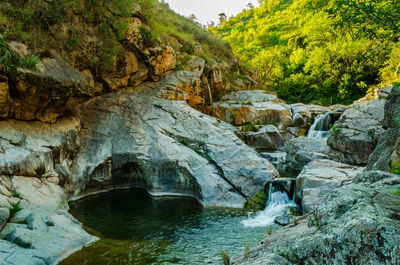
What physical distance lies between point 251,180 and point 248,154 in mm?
1802

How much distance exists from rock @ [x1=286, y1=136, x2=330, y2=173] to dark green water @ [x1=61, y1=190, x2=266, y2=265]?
359 inches

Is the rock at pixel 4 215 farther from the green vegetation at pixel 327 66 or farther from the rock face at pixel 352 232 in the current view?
the green vegetation at pixel 327 66

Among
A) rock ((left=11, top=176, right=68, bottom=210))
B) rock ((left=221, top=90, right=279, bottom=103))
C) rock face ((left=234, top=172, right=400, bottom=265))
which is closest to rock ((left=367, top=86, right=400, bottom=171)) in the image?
rock face ((left=234, top=172, right=400, bottom=265))

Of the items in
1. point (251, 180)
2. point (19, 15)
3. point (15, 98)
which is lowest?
point (251, 180)

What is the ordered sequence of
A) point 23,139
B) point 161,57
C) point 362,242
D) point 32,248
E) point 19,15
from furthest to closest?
point 161,57
point 19,15
point 23,139
point 32,248
point 362,242

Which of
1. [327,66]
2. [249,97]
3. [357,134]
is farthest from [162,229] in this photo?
[327,66]

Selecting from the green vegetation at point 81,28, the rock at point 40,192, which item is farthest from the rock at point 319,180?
the green vegetation at point 81,28

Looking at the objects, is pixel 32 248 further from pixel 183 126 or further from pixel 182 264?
pixel 183 126

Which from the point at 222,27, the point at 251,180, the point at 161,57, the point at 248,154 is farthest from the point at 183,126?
the point at 222,27

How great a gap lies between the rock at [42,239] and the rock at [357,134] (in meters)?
A: 16.2

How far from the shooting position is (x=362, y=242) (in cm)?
268

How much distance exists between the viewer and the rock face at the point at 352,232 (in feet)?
8.46

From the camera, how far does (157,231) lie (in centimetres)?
956

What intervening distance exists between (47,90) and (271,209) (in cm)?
1129
